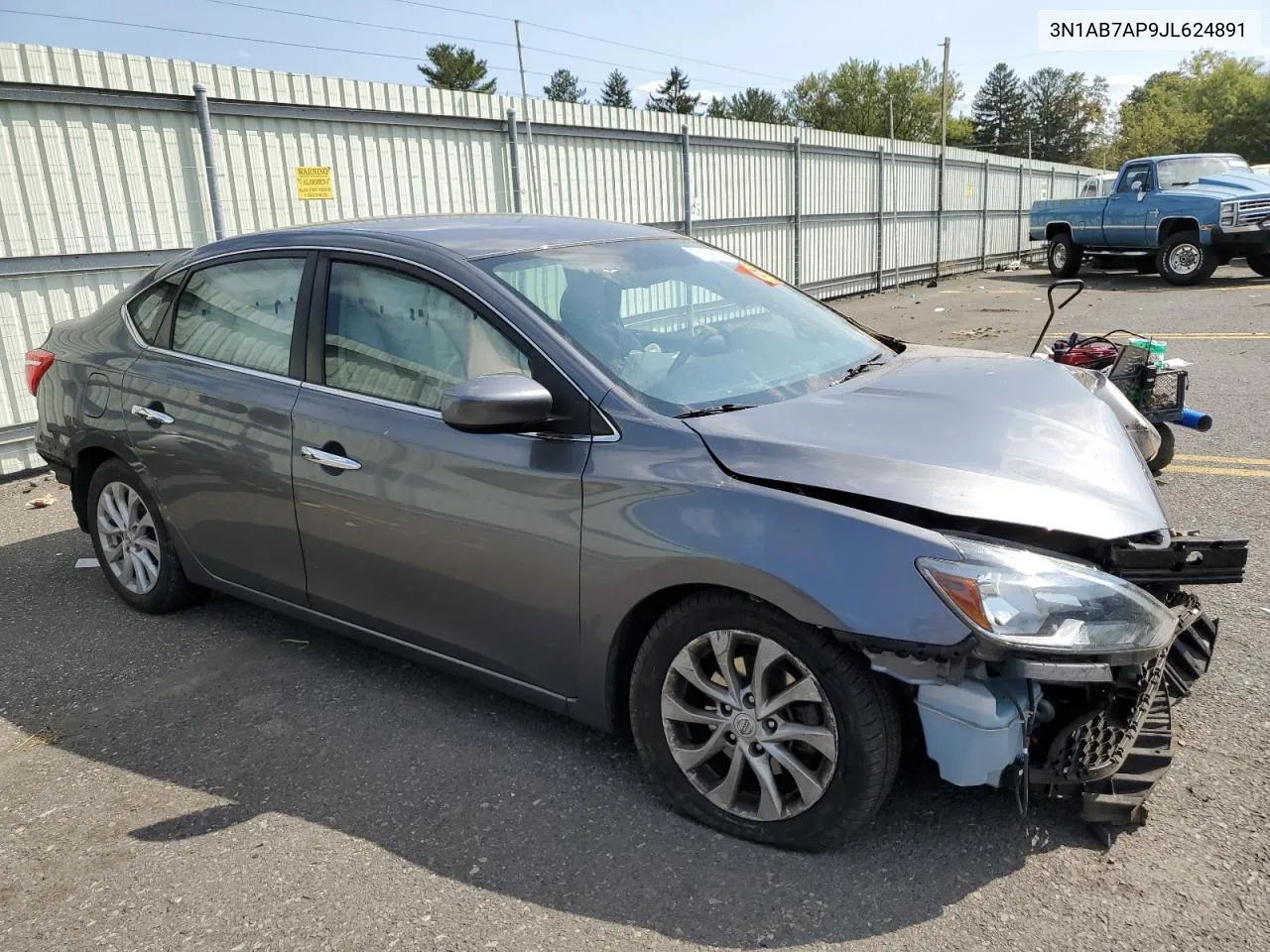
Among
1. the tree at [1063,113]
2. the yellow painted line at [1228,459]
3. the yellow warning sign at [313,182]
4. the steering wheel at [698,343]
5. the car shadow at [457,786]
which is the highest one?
the tree at [1063,113]

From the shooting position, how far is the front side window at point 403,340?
10.2ft

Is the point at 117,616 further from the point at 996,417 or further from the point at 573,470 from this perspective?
the point at 996,417

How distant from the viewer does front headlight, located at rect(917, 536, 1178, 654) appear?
2.28m

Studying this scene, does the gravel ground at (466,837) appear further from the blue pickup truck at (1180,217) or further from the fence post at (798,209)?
the blue pickup truck at (1180,217)

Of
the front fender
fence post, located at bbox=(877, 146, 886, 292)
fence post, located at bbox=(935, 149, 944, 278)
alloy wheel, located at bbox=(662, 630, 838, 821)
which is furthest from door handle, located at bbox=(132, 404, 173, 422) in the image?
fence post, located at bbox=(935, 149, 944, 278)

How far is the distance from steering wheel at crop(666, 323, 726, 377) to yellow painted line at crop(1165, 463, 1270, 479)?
3.93 metres

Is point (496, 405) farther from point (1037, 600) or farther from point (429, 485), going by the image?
point (1037, 600)

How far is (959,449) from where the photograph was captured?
2.68 metres

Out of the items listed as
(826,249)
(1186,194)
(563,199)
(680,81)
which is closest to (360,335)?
(563,199)

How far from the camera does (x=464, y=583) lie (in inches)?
121

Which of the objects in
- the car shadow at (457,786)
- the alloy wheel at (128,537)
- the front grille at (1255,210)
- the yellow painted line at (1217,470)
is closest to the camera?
the car shadow at (457,786)

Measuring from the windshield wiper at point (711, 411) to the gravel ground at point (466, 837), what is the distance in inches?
45.0

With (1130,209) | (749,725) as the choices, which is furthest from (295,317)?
(1130,209)

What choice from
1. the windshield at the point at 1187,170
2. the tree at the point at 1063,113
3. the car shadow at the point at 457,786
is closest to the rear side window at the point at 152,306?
the car shadow at the point at 457,786
